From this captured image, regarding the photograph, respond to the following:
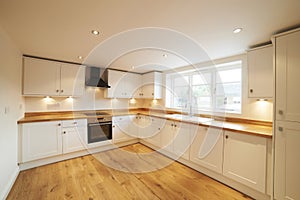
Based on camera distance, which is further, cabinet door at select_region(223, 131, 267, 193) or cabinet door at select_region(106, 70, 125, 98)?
cabinet door at select_region(106, 70, 125, 98)

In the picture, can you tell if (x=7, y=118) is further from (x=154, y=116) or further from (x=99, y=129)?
(x=154, y=116)

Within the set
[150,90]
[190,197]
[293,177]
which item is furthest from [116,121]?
[293,177]

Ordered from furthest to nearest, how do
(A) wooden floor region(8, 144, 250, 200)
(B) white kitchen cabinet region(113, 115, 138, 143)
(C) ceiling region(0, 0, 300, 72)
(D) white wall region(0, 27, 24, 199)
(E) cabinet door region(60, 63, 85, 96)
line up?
1. (B) white kitchen cabinet region(113, 115, 138, 143)
2. (E) cabinet door region(60, 63, 85, 96)
3. (A) wooden floor region(8, 144, 250, 200)
4. (D) white wall region(0, 27, 24, 199)
5. (C) ceiling region(0, 0, 300, 72)

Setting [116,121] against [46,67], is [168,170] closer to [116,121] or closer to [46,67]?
[116,121]

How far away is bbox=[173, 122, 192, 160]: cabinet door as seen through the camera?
2574 mm

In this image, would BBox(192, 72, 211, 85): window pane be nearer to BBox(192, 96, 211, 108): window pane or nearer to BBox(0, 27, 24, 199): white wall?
BBox(192, 96, 211, 108): window pane

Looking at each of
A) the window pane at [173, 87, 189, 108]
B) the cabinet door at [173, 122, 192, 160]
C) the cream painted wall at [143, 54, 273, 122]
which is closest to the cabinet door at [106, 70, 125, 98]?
the window pane at [173, 87, 189, 108]

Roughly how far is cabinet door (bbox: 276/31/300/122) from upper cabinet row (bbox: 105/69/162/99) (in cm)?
266

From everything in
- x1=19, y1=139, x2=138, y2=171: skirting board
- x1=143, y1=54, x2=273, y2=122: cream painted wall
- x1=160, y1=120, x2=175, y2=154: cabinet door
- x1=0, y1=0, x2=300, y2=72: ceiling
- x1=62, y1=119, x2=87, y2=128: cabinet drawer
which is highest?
x1=0, y1=0, x2=300, y2=72: ceiling

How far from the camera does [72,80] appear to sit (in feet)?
10.4

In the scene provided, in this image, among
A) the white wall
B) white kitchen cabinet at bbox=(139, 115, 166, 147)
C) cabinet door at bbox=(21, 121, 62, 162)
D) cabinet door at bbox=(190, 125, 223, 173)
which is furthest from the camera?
white kitchen cabinet at bbox=(139, 115, 166, 147)

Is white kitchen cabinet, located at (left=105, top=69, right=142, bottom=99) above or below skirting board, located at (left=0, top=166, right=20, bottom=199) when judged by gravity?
above

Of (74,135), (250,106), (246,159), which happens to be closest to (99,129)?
(74,135)

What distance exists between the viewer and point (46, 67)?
9.26ft
